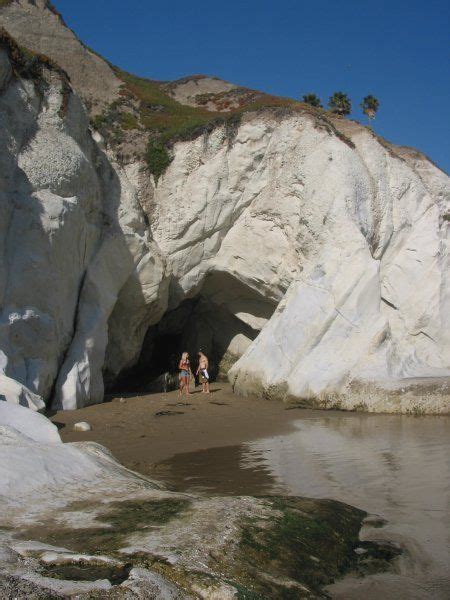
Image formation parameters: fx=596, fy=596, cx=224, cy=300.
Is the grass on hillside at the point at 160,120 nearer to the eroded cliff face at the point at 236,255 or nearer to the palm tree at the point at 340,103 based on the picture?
the eroded cliff face at the point at 236,255

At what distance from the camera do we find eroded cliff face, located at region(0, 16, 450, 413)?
13.2m

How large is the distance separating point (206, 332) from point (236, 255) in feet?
15.6

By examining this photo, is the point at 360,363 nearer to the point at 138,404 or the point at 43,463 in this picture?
the point at 138,404

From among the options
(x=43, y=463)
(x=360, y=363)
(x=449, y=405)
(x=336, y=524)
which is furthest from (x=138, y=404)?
(x=336, y=524)

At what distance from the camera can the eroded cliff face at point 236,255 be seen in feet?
43.4

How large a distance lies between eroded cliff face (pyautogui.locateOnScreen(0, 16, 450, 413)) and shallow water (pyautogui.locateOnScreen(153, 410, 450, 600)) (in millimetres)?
3128

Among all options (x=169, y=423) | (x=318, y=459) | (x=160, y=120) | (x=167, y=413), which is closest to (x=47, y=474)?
(x=318, y=459)

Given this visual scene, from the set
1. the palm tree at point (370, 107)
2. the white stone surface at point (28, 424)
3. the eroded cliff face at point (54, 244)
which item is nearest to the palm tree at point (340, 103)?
the palm tree at point (370, 107)

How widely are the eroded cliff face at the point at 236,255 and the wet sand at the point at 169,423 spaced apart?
88cm

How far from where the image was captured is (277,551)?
3.96 m

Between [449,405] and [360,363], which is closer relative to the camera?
[449,405]

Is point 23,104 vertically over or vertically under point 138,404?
over

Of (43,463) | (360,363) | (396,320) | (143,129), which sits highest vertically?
(143,129)

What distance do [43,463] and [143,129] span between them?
→ 1656 cm
